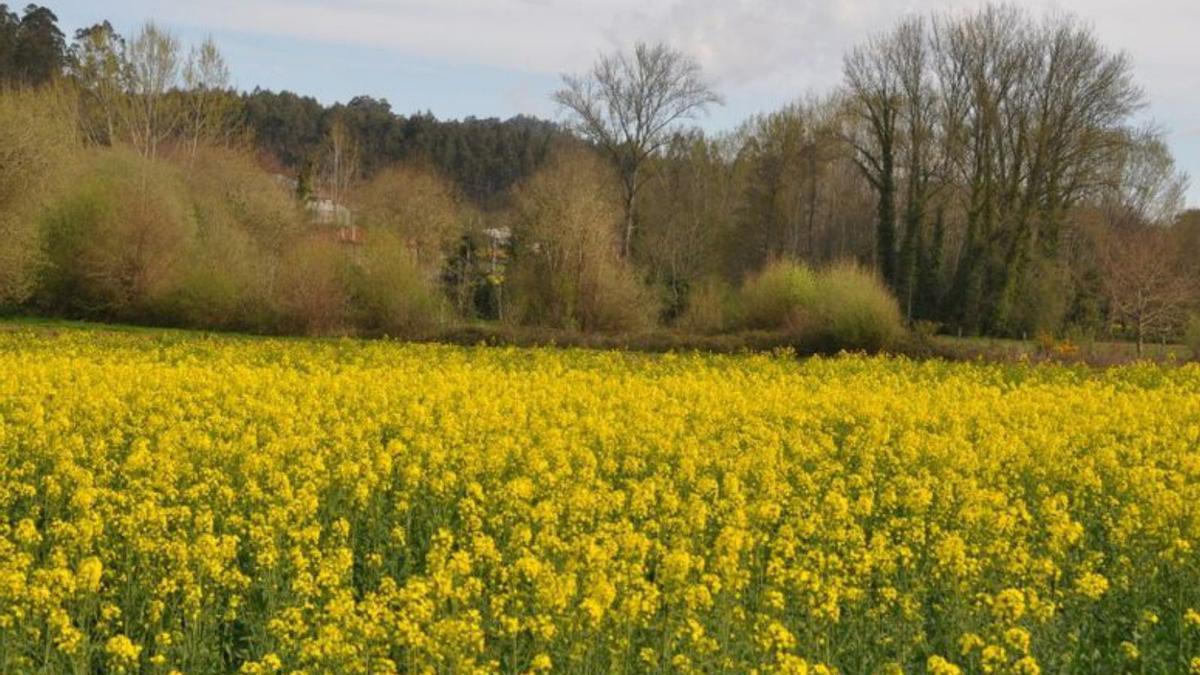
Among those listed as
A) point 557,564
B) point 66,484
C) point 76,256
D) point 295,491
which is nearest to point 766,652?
point 557,564

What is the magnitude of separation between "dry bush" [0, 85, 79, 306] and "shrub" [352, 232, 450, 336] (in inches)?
314

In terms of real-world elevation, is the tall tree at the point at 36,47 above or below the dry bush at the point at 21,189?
above

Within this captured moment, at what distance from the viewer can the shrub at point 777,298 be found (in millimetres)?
31375

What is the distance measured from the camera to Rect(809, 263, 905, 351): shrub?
87.9ft

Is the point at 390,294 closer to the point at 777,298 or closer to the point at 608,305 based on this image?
the point at 608,305

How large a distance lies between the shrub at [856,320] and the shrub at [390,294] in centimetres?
928

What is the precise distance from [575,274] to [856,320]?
8.99 meters

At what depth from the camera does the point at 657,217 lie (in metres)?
53.2

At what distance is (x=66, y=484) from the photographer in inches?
340

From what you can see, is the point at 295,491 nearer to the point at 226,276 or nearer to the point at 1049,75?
the point at 226,276

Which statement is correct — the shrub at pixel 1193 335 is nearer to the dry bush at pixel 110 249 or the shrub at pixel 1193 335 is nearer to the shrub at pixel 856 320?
the shrub at pixel 856 320

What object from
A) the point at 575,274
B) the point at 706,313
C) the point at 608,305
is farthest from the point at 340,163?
the point at 706,313

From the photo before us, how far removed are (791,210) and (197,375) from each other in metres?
44.1

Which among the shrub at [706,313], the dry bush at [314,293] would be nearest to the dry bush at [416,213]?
the dry bush at [314,293]
